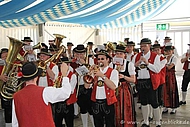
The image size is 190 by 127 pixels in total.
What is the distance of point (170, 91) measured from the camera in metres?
5.85

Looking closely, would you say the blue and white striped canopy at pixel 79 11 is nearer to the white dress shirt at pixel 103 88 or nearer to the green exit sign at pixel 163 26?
the white dress shirt at pixel 103 88

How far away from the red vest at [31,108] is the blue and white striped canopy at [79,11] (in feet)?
9.04

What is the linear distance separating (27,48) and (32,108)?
2127mm

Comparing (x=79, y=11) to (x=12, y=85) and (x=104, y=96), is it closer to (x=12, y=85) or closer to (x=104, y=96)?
(x=12, y=85)

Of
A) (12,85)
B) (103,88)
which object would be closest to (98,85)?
(103,88)

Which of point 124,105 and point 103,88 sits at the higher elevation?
point 103,88

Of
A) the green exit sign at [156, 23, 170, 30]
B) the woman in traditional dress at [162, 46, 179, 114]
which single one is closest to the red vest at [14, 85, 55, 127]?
the woman in traditional dress at [162, 46, 179, 114]

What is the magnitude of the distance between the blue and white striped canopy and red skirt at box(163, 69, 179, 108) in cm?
224

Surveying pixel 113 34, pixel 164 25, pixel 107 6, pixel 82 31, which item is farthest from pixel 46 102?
pixel 164 25

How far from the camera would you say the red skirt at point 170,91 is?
582 centimetres

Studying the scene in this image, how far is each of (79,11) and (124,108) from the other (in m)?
3.47

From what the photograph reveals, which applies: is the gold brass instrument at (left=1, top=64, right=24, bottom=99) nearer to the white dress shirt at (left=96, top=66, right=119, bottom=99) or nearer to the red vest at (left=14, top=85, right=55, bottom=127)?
the white dress shirt at (left=96, top=66, right=119, bottom=99)

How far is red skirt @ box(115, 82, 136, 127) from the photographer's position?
4219 millimetres

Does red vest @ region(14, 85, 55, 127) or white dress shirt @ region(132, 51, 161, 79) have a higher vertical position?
white dress shirt @ region(132, 51, 161, 79)
